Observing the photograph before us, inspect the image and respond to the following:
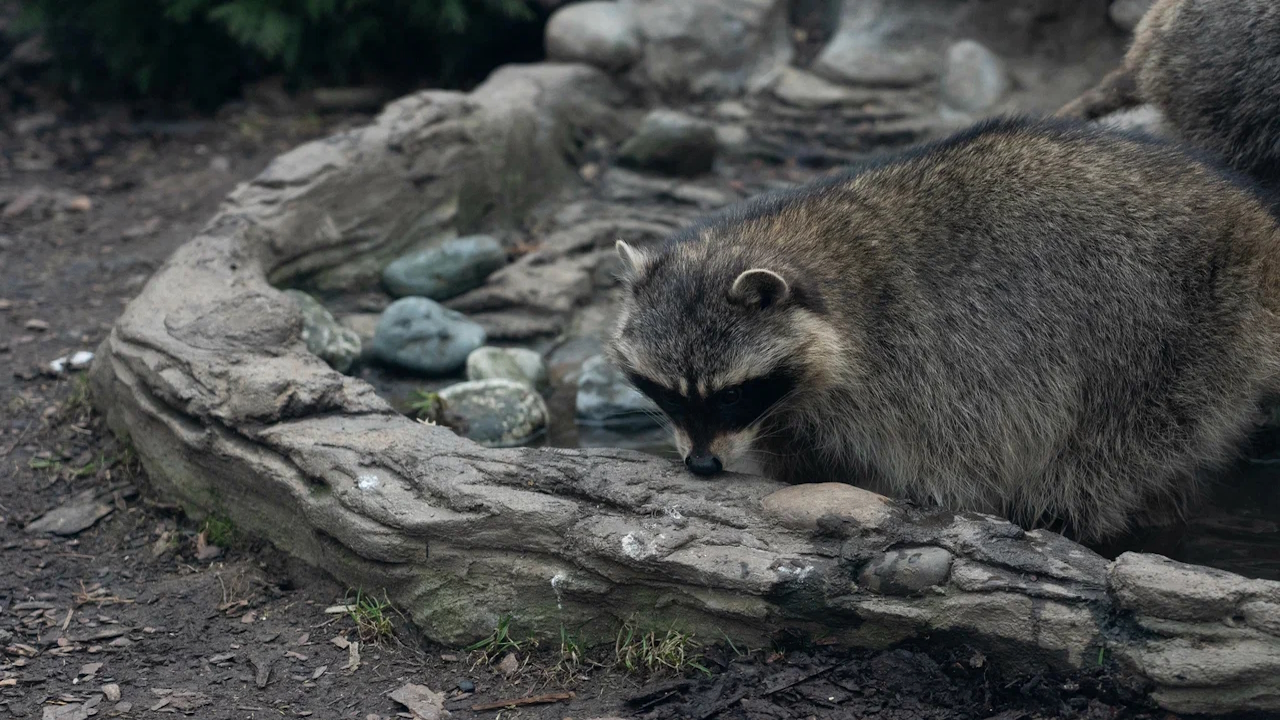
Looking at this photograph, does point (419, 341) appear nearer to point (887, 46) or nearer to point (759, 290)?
point (759, 290)

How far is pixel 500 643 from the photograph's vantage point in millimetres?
3412

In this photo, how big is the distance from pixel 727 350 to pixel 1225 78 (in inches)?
89.2

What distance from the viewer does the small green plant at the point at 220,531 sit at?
4.02 m

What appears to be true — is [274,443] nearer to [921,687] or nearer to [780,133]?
[921,687]

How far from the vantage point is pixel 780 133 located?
26.3ft

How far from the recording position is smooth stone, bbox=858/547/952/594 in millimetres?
3027

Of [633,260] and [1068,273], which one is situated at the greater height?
[1068,273]

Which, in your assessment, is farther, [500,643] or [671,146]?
[671,146]

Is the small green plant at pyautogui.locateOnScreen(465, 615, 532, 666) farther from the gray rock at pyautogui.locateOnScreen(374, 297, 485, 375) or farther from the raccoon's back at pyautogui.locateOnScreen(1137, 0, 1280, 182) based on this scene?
the raccoon's back at pyautogui.locateOnScreen(1137, 0, 1280, 182)

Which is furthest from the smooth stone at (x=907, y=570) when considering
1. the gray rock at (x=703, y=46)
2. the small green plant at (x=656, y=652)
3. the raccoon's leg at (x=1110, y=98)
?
the gray rock at (x=703, y=46)

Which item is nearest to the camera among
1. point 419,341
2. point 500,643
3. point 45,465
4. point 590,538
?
point 590,538

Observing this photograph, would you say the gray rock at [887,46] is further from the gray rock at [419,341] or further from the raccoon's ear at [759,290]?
the raccoon's ear at [759,290]

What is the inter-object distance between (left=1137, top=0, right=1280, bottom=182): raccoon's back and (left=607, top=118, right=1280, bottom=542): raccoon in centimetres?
56

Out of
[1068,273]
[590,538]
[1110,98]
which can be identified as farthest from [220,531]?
[1110,98]
